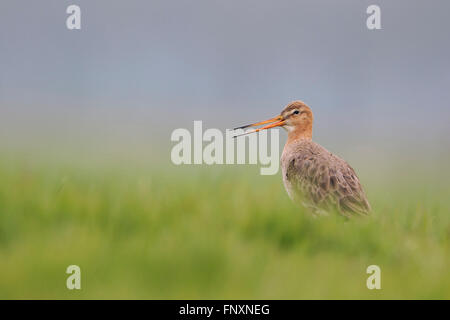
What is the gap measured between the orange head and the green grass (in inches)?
53.6

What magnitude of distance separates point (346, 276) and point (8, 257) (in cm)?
267

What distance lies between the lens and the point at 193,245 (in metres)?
3.33

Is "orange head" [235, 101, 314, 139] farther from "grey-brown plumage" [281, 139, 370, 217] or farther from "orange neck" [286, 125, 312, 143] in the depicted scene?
"grey-brown plumage" [281, 139, 370, 217]

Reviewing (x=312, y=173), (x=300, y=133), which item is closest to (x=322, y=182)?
(x=312, y=173)

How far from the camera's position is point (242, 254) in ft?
11.0

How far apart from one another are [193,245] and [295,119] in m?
2.97

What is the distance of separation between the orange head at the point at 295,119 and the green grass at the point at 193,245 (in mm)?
1360

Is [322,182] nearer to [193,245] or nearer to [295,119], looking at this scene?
[295,119]

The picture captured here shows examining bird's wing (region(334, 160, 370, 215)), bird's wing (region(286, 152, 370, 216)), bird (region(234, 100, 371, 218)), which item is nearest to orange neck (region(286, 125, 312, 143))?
bird (region(234, 100, 371, 218))

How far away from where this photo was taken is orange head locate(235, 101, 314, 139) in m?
5.74

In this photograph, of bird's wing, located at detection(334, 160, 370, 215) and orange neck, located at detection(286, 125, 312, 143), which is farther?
orange neck, located at detection(286, 125, 312, 143)

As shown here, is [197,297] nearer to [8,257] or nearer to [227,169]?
[8,257]

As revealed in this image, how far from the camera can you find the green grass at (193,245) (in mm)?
3238
